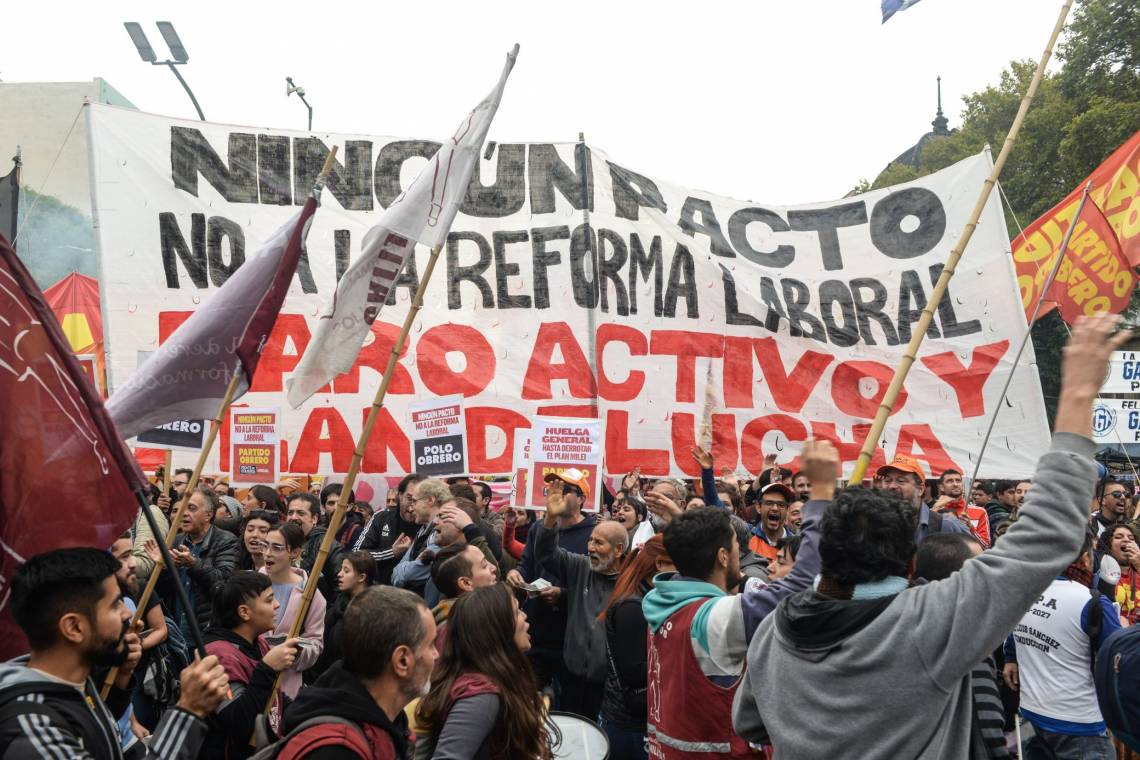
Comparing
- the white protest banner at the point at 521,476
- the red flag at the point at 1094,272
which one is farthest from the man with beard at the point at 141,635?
the red flag at the point at 1094,272

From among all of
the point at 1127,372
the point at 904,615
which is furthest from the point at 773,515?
the point at 1127,372

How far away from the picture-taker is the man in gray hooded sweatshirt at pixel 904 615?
211cm

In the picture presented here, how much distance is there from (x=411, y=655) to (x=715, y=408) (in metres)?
6.76

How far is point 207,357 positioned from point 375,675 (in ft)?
6.05

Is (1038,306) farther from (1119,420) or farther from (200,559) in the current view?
(1119,420)

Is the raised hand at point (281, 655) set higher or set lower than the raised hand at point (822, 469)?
lower

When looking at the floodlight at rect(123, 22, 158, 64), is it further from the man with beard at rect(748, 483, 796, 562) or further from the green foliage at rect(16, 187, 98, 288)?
the green foliage at rect(16, 187, 98, 288)

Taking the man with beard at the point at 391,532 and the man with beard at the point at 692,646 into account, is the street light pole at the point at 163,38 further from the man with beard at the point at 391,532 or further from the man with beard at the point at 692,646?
the man with beard at the point at 692,646

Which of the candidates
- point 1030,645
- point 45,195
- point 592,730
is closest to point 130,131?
point 592,730

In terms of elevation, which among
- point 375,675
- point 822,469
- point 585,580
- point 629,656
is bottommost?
point 629,656

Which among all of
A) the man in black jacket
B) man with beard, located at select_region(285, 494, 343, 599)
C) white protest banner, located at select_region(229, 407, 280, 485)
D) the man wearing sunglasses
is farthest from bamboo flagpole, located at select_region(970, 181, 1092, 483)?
white protest banner, located at select_region(229, 407, 280, 485)

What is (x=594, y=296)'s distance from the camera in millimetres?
9758

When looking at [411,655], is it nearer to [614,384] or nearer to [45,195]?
[614,384]

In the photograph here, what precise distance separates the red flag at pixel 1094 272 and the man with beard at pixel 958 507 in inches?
71.4
